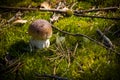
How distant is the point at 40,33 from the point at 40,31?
23mm

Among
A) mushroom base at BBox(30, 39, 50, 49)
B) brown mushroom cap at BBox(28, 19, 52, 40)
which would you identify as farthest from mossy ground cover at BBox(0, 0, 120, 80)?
brown mushroom cap at BBox(28, 19, 52, 40)

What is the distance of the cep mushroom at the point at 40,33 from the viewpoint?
2855mm

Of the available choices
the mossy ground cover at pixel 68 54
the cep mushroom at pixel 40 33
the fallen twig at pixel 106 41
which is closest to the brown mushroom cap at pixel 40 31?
the cep mushroom at pixel 40 33

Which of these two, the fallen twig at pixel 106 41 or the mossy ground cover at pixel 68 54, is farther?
the fallen twig at pixel 106 41

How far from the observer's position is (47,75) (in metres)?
2.72

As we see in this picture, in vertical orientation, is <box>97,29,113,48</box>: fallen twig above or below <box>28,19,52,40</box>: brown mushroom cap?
below

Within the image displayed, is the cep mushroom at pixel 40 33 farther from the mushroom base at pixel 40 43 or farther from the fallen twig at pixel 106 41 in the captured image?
the fallen twig at pixel 106 41

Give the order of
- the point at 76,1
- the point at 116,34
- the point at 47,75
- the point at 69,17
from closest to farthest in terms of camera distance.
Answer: the point at 47,75 < the point at 116,34 < the point at 69,17 < the point at 76,1

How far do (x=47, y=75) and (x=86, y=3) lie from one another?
4.43 ft

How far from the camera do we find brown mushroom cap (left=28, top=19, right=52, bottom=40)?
2854mm

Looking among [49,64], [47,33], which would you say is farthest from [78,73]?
[47,33]

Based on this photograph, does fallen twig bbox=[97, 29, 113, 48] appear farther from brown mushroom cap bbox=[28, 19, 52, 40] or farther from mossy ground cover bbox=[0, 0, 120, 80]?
brown mushroom cap bbox=[28, 19, 52, 40]

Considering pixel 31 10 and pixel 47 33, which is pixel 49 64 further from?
pixel 31 10

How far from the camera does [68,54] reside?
291 cm
